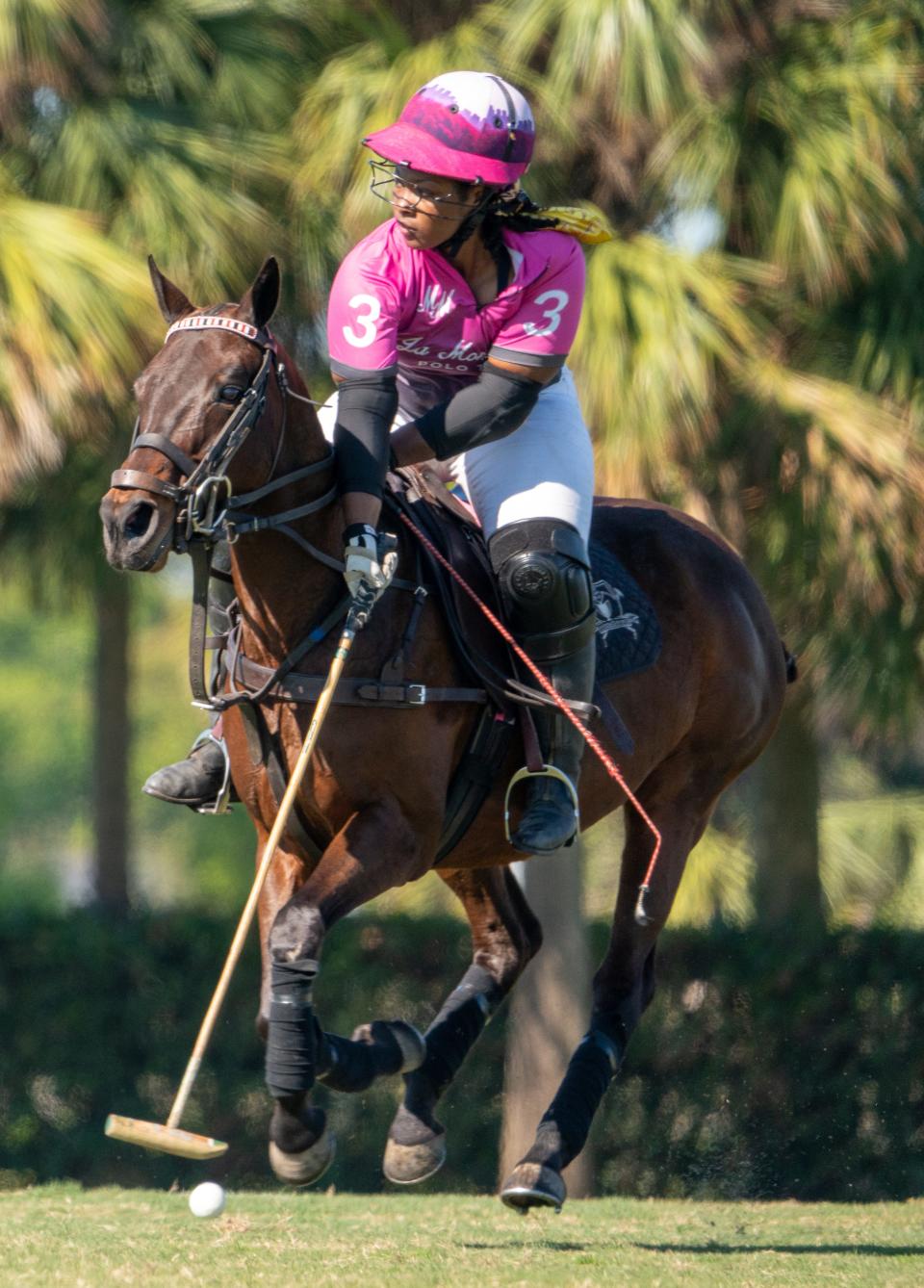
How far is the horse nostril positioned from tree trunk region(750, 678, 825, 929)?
7.80 metres

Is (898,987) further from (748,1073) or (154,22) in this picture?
(154,22)

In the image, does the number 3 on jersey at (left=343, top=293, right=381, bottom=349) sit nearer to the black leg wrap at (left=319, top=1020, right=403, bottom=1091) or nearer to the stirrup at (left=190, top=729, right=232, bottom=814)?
the stirrup at (left=190, top=729, right=232, bottom=814)

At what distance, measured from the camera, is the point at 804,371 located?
10969mm

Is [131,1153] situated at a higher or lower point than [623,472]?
lower

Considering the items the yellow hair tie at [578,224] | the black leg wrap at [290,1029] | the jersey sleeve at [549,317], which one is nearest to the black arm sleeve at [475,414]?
the jersey sleeve at [549,317]

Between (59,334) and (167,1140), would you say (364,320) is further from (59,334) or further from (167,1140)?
(59,334)

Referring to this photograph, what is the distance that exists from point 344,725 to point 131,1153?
21.8 ft

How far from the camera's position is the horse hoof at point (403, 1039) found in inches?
240

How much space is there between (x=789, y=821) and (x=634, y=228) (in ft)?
13.0

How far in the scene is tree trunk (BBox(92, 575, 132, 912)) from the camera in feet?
46.6

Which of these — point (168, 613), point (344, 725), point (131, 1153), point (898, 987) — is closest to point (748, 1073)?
point (898, 987)

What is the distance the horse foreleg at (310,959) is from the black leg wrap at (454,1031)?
918 millimetres

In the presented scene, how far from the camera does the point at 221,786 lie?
6.11m

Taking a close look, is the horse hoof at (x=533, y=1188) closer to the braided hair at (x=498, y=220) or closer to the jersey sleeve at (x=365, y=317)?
the jersey sleeve at (x=365, y=317)
